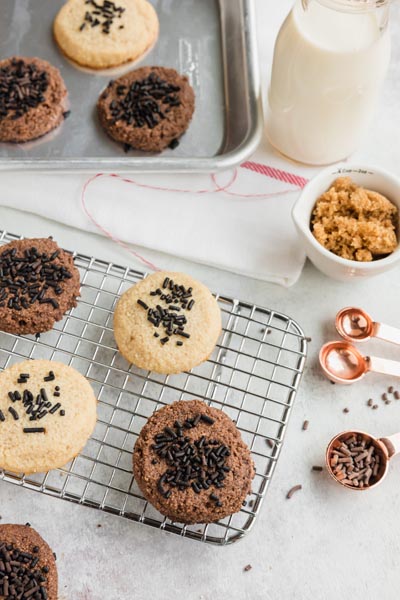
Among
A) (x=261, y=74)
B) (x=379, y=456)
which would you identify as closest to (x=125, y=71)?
(x=261, y=74)

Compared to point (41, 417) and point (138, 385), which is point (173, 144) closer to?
point (138, 385)

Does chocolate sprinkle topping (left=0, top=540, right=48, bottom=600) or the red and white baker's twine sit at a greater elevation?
the red and white baker's twine

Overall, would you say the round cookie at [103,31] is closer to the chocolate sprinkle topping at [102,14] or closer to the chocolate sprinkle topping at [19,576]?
the chocolate sprinkle topping at [102,14]

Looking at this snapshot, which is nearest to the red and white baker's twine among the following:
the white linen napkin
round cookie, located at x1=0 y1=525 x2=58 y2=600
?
the white linen napkin

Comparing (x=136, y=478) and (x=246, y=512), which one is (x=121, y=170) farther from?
(x=246, y=512)

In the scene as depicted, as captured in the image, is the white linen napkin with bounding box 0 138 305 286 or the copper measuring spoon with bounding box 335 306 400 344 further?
the white linen napkin with bounding box 0 138 305 286

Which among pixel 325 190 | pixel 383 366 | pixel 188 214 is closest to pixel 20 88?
pixel 188 214

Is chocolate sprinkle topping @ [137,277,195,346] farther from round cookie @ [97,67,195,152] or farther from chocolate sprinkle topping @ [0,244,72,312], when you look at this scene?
round cookie @ [97,67,195,152]

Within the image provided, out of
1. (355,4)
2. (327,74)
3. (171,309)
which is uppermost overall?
(355,4)
